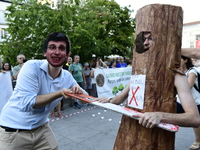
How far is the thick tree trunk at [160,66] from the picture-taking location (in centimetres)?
161

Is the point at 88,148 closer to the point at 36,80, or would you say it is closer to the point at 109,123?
the point at 109,123

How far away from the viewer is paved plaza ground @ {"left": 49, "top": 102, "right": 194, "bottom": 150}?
3.73 meters

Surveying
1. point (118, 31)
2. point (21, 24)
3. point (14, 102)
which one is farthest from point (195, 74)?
point (118, 31)

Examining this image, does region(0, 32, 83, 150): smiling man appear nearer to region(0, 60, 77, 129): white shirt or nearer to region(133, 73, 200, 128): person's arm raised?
region(0, 60, 77, 129): white shirt

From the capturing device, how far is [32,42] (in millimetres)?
9094

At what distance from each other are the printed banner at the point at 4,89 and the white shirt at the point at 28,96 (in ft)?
8.83

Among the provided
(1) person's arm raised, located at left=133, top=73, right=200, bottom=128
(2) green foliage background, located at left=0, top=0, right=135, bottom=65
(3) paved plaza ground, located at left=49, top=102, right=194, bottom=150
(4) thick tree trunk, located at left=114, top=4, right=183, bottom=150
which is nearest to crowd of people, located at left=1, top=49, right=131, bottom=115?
(3) paved plaza ground, located at left=49, top=102, right=194, bottom=150

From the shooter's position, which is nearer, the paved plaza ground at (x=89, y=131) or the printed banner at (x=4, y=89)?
the paved plaza ground at (x=89, y=131)

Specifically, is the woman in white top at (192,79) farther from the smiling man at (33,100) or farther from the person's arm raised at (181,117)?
the smiling man at (33,100)

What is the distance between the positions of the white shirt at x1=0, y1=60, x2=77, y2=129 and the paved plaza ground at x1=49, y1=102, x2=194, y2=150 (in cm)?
192

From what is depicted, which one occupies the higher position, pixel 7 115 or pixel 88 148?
pixel 7 115

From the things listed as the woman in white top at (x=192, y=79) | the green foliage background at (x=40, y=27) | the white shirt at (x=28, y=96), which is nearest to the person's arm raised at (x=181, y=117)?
the white shirt at (x=28, y=96)

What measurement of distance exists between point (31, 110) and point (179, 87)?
1.50 m

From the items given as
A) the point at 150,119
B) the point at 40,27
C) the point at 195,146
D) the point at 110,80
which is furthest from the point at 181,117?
the point at 40,27
